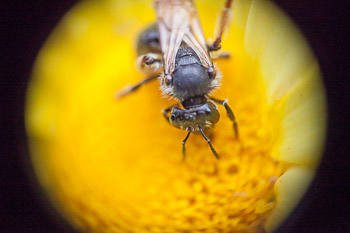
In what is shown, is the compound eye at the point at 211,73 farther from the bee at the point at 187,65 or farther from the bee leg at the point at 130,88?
the bee leg at the point at 130,88

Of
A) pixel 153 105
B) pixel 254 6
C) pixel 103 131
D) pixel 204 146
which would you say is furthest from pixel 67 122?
pixel 254 6

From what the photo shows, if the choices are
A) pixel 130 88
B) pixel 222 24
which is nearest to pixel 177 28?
pixel 222 24

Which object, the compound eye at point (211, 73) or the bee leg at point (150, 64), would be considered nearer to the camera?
the compound eye at point (211, 73)

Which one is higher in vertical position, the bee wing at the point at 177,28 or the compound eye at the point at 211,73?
the bee wing at the point at 177,28

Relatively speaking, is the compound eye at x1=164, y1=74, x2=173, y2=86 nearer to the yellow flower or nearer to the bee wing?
the bee wing

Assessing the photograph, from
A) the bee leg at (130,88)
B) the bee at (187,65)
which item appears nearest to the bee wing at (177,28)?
the bee at (187,65)

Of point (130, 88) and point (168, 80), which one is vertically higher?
point (130, 88)

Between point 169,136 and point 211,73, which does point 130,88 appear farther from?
point 211,73
